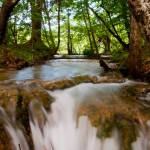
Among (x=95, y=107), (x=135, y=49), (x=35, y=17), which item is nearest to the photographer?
(x=95, y=107)

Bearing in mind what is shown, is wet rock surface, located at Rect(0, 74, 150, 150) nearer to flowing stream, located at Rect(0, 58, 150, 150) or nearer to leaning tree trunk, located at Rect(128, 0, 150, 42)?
flowing stream, located at Rect(0, 58, 150, 150)

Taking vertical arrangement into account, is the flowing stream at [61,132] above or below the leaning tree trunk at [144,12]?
below

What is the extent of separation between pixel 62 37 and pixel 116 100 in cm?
1729

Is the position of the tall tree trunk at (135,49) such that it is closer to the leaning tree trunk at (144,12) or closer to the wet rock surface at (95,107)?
the wet rock surface at (95,107)

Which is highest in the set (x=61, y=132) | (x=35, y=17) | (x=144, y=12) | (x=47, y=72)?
(x=35, y=17)

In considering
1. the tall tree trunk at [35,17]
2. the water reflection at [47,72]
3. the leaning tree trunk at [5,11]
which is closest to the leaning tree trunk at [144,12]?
the water reflection at [47,72]

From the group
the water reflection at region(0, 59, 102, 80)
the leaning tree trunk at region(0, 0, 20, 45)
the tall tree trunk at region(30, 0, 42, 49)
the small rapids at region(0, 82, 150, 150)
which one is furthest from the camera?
the tall tree trunk at region(30, 0, 42, 49)

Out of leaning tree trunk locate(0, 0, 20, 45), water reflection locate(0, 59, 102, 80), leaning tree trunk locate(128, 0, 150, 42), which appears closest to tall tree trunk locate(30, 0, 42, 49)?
leaning tree trunk locate(0, 0, 20, 45)

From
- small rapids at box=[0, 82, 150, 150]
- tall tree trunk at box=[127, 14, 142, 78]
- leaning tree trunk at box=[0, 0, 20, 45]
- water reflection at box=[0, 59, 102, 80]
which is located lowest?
small rapids at box=[0, 82, 150, 150]

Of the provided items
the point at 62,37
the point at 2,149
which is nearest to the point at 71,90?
the point at 2,149

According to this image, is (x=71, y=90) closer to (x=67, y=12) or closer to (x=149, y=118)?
(x=149, y=118)

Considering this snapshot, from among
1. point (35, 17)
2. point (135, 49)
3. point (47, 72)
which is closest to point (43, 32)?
point (35, 17)

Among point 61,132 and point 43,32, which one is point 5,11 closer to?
point 61,132

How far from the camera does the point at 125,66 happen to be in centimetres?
661
